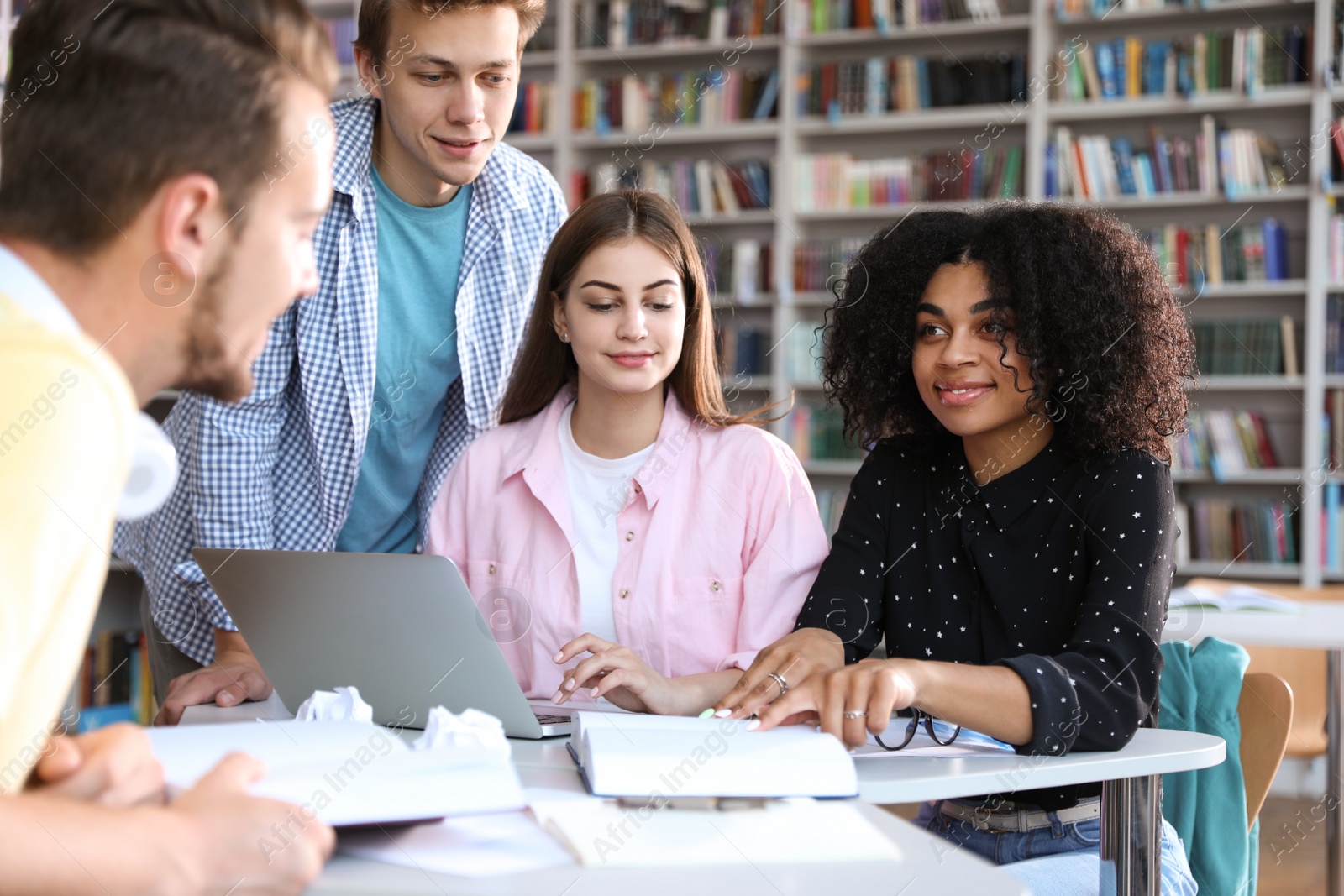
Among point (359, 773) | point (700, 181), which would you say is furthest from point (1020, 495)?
point (700, 181)

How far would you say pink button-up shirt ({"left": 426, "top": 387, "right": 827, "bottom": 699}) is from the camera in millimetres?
1694

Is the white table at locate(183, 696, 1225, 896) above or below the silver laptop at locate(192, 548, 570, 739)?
below

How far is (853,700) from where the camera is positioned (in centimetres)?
107

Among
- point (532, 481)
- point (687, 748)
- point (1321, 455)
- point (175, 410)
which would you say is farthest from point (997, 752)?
point (1321, 455)

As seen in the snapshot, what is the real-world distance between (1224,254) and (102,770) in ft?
14.7

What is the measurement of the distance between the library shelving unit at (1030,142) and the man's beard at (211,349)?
3194mm

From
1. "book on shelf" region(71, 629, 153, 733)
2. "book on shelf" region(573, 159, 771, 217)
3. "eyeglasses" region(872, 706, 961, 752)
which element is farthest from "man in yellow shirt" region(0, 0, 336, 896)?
"book on shelf" region(573, 159, 771, 217)

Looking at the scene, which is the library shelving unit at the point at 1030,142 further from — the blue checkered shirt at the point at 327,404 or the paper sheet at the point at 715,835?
the paper sheet at the point at 715,835

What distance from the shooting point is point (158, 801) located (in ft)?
2.43

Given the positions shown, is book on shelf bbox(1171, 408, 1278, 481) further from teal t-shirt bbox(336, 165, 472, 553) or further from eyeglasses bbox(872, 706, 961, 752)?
eyeglasses bbox(872, 706, 961, 752)

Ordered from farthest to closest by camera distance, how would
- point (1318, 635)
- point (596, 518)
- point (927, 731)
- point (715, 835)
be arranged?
point (1318, 635) < point (596, 518) < point (927, 731) < point (715, 835)

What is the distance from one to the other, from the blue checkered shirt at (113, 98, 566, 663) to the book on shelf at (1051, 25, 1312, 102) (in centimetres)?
317

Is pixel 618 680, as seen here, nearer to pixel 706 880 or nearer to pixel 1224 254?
pixel 706 880

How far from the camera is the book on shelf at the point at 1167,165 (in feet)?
14.1
